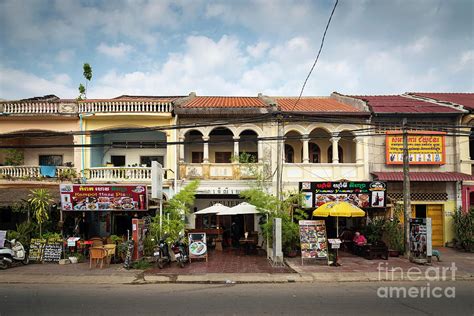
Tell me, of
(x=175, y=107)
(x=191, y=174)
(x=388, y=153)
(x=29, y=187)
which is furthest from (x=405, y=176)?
(x=29, y=187)

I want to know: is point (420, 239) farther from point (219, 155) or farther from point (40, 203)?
point (40, 203)

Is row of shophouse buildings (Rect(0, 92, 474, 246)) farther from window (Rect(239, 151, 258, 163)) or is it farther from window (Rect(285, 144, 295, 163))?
window (Rect(285, 144, 295, 163))

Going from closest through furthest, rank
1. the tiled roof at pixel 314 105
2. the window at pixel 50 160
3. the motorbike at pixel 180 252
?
the motorbike at pixel 180 252
the tiled roof at pixel 314 105
the window at pixel 50 160

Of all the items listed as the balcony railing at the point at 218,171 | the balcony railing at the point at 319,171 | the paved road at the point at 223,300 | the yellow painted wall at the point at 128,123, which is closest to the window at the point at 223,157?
the balcony railing at the point at 218,171

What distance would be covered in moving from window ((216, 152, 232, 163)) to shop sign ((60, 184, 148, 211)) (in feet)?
17.4

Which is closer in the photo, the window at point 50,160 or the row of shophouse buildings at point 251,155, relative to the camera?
the row of shophouse buildings at point 251,155

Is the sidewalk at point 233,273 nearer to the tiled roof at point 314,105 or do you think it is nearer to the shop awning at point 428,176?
the shop awning at point 428,176

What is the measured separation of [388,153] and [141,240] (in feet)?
42.1

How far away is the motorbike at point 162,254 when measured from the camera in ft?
43.1

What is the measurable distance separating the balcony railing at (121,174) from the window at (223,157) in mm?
3195

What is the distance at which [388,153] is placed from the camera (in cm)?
1830

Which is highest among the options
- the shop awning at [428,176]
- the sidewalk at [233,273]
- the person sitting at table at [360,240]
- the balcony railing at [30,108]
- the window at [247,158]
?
the balcony railing at [30,108]

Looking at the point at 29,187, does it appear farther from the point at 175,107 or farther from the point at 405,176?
the point at 405,176

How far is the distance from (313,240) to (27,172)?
47.3ft
